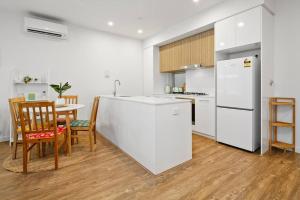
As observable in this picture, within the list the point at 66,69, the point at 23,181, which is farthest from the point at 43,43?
the point at 23,181

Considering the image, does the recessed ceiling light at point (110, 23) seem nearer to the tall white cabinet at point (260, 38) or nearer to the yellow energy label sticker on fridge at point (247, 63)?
the tall white cabinet at point (260, 38)

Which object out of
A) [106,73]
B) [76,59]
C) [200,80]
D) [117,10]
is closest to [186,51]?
[200,80]

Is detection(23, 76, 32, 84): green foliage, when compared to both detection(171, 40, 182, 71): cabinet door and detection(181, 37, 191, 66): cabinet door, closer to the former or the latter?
detection(171, 40, 182, 71): cabinet door

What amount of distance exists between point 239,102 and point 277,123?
2.23 ft

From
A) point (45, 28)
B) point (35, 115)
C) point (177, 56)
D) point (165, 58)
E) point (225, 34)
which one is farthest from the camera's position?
point (165, 58)

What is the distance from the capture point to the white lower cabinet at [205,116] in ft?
11.3

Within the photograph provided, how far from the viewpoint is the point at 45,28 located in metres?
3.50

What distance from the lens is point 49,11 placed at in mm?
3385

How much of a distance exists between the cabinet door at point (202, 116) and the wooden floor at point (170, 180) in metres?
1.06

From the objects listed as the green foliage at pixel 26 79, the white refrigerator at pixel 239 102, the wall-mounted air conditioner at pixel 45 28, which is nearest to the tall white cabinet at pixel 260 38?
the white refrigerator at pixel 239 102

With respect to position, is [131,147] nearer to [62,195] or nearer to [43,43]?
[62,195]

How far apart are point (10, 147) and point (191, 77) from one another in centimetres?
421

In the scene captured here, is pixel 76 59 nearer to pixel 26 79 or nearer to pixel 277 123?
pixel 26 79

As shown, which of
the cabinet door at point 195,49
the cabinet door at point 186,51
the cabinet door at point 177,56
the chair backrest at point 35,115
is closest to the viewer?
the chair backrest at point 35,115
